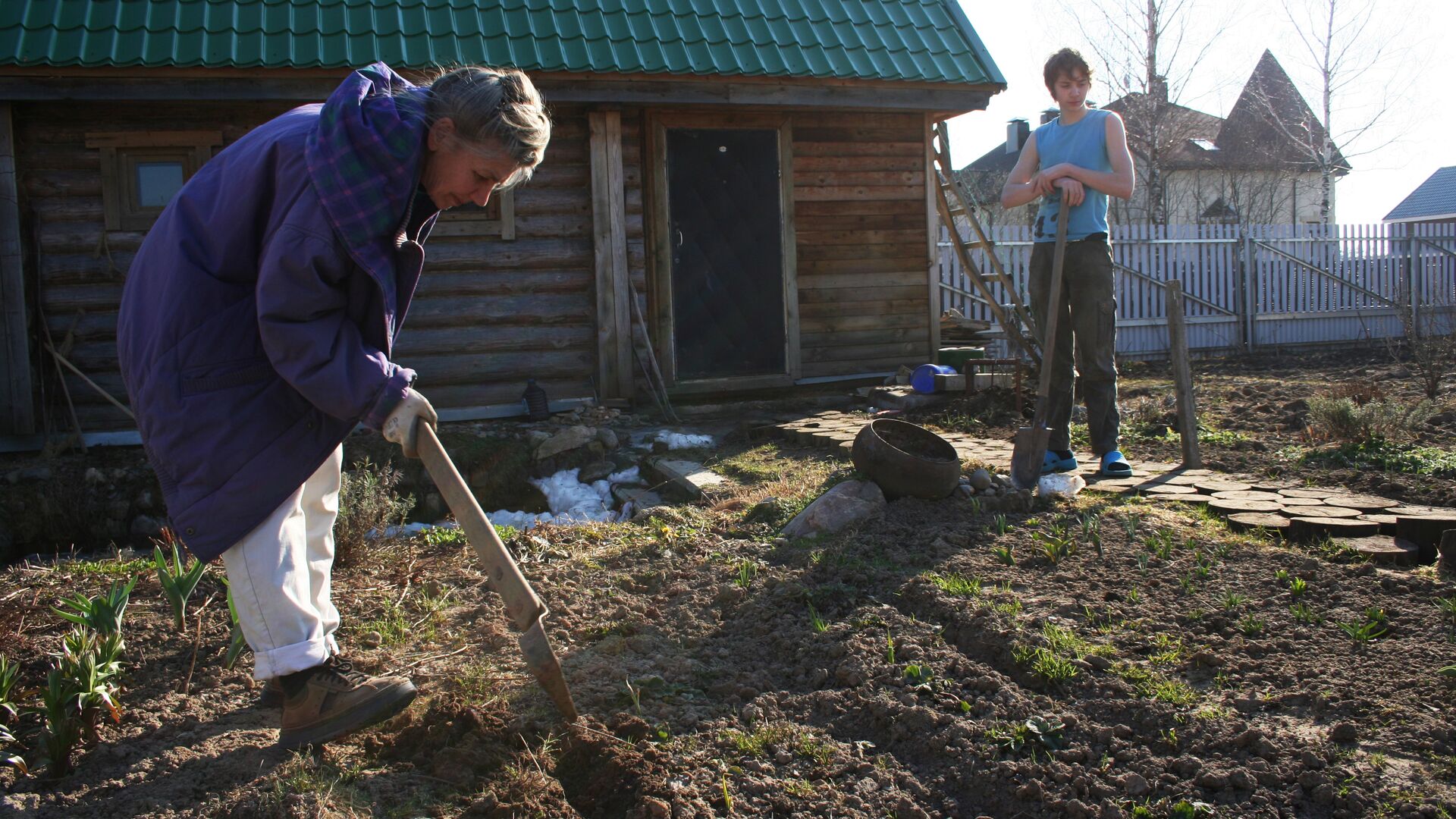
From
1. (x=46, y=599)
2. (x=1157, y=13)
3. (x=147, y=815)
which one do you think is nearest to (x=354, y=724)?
(x=147, y=815)

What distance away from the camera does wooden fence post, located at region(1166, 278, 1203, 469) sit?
194 inches

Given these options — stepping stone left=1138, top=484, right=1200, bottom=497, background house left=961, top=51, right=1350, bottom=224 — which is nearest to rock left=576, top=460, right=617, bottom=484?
stepping stone left=1138, top=484, right=1200, bottom=497

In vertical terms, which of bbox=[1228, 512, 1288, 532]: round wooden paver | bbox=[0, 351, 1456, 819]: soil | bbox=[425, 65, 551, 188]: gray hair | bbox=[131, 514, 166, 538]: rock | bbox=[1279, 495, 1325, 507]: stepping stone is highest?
bbox=[425, 65, 551, 188]: gray hair

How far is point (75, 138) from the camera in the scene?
707 cm

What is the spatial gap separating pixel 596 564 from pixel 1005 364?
14.6ft

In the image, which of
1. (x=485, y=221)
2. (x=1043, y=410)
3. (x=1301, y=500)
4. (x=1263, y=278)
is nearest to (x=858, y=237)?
(x=485, y=221)

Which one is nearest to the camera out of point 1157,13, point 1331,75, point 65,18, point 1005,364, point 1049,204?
point 1049,204

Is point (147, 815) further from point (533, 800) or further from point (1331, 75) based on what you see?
point (1331, 75)

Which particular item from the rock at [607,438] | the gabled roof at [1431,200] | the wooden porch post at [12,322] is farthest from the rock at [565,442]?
the gabled roof at [1431,200]

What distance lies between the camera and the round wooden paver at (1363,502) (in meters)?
3.83

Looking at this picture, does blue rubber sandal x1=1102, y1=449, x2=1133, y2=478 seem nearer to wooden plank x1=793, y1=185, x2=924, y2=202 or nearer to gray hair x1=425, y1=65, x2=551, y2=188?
gray hair x1=425, y1=65, x2=551, y2=188

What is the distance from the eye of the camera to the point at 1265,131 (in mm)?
29484

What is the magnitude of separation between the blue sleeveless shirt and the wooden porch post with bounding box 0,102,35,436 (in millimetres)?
6679

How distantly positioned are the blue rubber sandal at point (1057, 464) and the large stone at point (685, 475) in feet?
5.39
